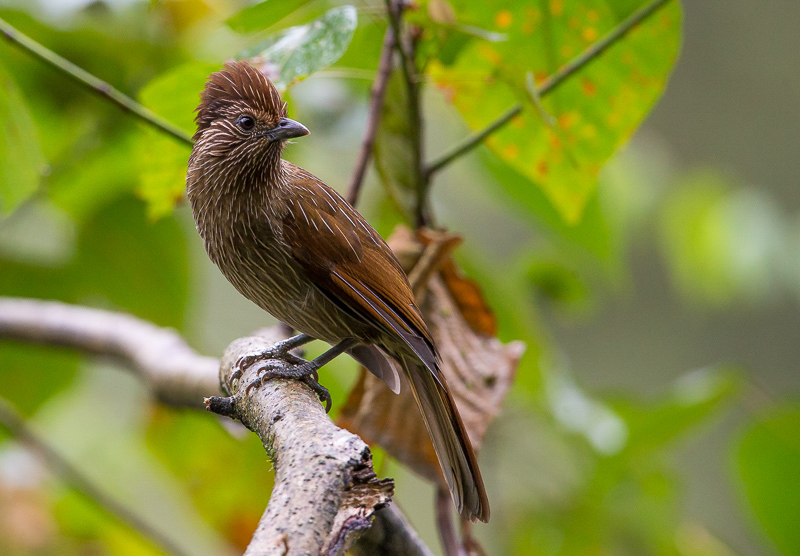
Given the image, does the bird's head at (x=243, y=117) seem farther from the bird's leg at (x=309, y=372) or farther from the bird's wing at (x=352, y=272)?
the bird's leg at (x=309, y=372)

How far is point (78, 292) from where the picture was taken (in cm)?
305

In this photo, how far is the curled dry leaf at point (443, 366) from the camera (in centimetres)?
192

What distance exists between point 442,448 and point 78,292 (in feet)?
6.42

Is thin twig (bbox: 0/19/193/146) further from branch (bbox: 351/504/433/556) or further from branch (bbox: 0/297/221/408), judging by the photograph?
branch (bbox: 351/504/433/556)

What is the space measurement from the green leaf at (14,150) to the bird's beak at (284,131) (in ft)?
2.16

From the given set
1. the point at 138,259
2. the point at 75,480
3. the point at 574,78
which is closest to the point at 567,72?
the point at 574,78

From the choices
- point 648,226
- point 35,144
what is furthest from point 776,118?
point 35,144

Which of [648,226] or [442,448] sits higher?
[648,226]

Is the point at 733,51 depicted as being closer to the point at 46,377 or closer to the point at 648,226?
the point at 648,226

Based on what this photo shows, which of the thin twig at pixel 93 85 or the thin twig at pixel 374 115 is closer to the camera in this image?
the thin twig at pixel 93 85

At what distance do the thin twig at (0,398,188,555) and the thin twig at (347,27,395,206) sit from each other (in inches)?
48.4

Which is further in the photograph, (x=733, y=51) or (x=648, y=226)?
(x=733, y=51)

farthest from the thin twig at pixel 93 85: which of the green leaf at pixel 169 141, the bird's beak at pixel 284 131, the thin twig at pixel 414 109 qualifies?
the thin twig at pixel 414 109

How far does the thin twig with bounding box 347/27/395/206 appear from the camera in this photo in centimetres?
204
